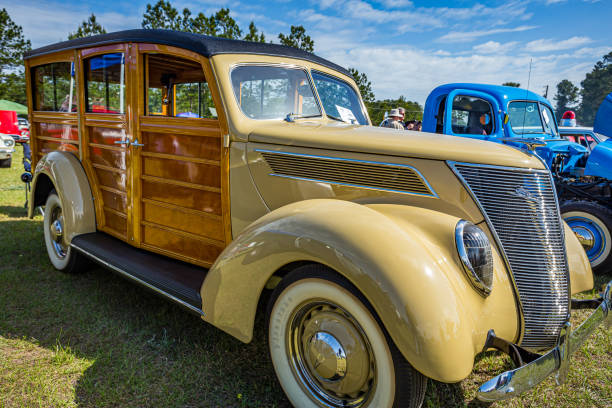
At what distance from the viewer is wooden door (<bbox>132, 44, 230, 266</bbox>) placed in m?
2.58

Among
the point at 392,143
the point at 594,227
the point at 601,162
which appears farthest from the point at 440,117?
the point at 392,143

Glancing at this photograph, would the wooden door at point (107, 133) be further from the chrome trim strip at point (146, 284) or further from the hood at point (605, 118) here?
the hood at point (605, 118)

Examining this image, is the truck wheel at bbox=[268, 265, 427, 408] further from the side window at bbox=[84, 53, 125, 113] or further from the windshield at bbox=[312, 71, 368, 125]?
the side window at bbox=[84, 53, 125, 113]

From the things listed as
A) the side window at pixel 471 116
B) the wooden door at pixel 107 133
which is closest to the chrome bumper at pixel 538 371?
the wooden door at pixel 107 133

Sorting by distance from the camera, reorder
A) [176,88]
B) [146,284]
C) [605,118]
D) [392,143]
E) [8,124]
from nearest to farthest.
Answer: [392,143] < [146,284] < [176,88] < [605,118] < [8,124]

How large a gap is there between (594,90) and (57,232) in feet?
211

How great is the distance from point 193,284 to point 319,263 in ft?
3.42

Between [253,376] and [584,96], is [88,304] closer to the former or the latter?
[253,376]

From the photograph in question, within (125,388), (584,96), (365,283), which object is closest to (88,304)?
(125,388)

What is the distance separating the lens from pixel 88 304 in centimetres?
315

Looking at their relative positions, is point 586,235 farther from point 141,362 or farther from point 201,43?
point 141,362

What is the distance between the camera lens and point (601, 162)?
4.38 meters

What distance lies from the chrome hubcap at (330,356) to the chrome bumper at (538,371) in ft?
1.55

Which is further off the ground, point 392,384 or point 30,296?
point 392,384
